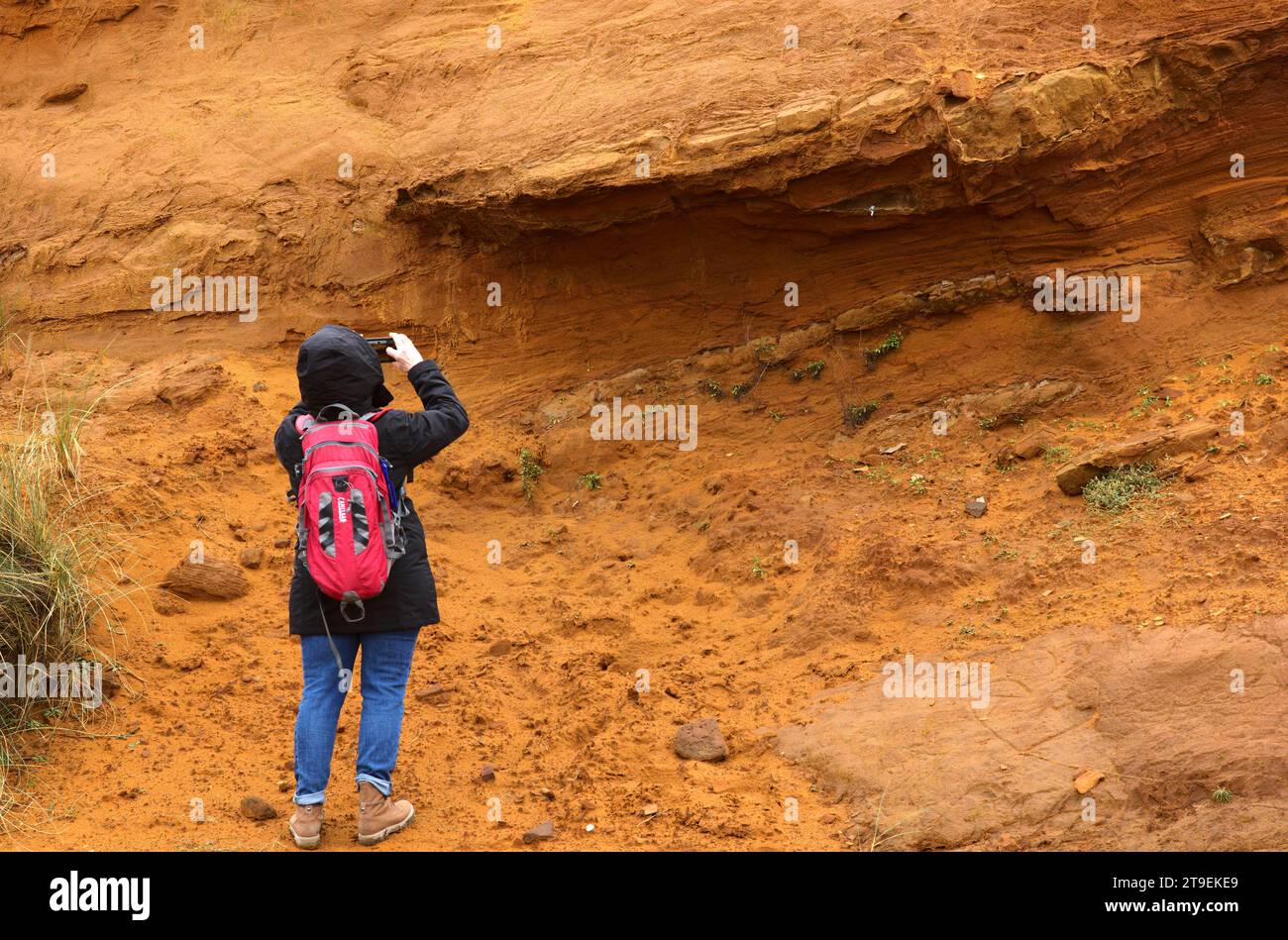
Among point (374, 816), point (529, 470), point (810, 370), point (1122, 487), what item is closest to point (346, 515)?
point (374, 816)

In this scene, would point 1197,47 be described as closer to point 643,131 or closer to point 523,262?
point 643,131

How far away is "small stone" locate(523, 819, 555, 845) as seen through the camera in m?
4.79

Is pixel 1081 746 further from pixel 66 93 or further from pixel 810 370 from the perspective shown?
pixel 66 93

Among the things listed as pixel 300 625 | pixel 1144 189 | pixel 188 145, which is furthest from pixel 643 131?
pixel 300 625

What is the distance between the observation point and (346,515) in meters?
4.29

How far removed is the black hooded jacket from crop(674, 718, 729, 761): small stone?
4.62ft

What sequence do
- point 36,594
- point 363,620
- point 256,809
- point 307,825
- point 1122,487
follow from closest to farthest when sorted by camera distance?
point 363,620 < point 307,825 < point 256,809 < point 36,594 < point 1122,487

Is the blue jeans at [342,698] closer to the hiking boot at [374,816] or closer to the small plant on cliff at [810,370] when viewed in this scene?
the hiking boot at [374,816]

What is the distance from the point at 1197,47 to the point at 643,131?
10.7ft

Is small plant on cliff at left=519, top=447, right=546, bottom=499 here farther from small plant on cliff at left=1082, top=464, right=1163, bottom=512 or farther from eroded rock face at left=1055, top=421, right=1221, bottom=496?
small plant on cliff at left=1082, top=464, right=1163, bottom=512

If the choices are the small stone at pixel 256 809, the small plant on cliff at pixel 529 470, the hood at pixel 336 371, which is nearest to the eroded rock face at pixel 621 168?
the small plant on cliff at pixel 529 470

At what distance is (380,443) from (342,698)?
0.94 m

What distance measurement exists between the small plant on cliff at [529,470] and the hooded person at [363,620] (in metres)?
3.43

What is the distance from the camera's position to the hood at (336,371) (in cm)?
447
